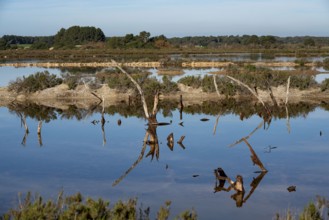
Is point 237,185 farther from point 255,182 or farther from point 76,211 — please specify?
point 76,211

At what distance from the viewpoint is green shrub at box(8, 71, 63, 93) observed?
2681 centimetres

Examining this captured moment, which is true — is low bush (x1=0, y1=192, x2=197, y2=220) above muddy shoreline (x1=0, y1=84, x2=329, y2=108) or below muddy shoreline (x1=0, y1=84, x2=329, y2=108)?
above

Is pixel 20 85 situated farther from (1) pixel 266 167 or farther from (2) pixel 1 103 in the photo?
(1) pixel 266 167

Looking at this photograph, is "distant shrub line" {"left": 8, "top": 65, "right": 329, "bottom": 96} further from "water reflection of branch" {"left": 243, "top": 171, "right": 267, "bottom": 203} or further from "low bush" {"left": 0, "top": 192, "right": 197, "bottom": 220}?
"low bush" {"left": 0, "top": 192, "right": 197, "bottom": 220}

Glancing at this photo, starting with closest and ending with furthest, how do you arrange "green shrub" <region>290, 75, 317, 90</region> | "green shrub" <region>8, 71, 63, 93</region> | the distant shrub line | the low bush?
the low bush < the distant shrub line < "green shrub" <region>290, 75, 317, 90</region> < "green shrub" <region>8, 71, 63, 93</region>

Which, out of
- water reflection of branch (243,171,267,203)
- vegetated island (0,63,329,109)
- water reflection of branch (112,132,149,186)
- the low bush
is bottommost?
water reflection of branch (112,132,149,186)

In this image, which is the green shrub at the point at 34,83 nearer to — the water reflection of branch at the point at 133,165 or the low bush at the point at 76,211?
the water reflection of branch at the point at 133,165

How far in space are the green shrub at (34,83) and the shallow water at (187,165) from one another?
6.01m

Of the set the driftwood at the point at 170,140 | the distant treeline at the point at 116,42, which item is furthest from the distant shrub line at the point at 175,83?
the distant treeline at the point at 116,42

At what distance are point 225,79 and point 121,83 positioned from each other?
444 cm

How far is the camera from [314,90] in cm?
2653

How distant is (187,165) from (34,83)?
1469 centimetres

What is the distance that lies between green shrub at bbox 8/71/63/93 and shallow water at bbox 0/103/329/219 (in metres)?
6.01

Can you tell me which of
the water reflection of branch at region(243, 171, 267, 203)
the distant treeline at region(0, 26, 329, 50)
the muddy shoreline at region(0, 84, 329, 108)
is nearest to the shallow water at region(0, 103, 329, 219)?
the water reflection of branch at region(243, 171, 267, 203)
